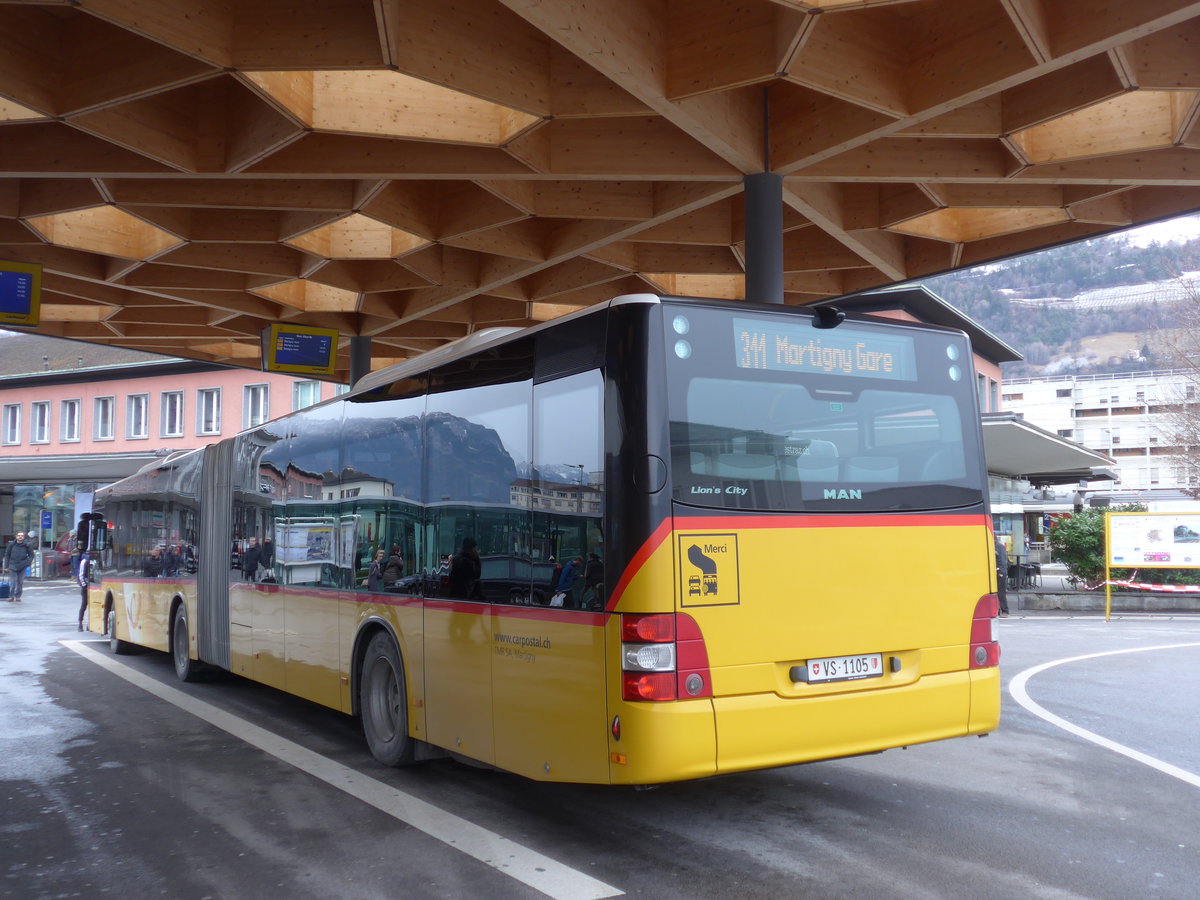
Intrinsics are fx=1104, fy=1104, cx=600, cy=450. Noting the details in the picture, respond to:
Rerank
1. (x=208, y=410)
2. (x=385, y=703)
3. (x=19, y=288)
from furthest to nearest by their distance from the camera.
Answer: (x=208, y=410), (x=19, y=288), (x=385, y=703)

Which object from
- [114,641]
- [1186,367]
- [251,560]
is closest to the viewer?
[251,560]

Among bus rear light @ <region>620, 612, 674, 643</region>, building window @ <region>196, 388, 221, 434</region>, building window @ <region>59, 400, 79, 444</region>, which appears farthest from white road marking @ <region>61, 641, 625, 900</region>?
building window @ <region>59, 400, 79, 444</region>

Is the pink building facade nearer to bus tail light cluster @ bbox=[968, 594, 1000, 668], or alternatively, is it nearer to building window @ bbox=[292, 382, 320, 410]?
building window @ bbox=[292, 382, 320, 410]

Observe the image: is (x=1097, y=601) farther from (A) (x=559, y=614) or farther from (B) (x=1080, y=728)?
(A) (x=559, y=614)

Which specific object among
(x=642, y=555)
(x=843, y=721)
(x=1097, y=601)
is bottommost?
(x=1097, y=601)

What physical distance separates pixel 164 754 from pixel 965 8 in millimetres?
9010

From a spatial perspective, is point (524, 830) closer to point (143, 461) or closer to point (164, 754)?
point (164, 754)

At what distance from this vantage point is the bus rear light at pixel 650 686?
5656mm

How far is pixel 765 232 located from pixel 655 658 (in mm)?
6397

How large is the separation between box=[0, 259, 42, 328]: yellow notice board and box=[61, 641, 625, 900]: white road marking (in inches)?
280

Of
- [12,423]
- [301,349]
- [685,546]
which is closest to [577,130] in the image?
[685,546]

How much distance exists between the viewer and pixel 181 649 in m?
14.2

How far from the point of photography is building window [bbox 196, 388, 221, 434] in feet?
162

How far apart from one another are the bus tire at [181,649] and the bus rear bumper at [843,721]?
32.3 feet
